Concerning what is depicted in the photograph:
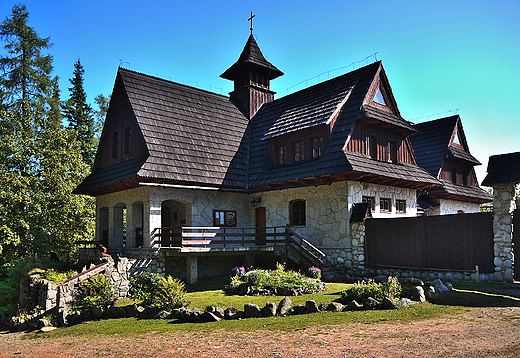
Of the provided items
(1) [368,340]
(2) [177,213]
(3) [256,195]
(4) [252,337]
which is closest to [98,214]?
(2) [177,213]

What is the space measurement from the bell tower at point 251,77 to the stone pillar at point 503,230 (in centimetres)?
1675

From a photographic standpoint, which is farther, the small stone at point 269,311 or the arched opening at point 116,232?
the arched opening at point 116,232

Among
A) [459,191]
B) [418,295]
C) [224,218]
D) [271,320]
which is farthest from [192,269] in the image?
[459,191]

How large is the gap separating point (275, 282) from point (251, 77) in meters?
17.6

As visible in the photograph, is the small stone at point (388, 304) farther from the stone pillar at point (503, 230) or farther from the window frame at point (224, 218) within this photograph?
the window frame at point (224, 218)

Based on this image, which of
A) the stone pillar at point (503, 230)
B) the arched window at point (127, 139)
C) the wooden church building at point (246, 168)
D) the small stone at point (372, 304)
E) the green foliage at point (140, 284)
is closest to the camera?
the small stone at point (372, 304)

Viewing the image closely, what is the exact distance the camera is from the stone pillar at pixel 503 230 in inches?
580

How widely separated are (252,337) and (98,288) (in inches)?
318

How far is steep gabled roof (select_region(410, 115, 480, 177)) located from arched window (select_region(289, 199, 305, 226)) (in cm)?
1234

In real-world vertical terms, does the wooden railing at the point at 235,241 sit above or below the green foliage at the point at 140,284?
above

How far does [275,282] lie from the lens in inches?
609

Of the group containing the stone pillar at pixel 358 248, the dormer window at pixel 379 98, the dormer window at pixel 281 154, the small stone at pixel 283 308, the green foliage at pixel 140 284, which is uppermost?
the dormer window at pixel 379 98

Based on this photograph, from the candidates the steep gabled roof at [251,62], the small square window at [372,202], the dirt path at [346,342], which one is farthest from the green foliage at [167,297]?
the steep gabled roof at [251,62]

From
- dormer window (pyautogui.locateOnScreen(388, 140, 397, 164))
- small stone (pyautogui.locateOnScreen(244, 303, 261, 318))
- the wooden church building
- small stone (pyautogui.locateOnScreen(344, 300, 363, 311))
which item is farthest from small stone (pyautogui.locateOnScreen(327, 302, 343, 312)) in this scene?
dormer window (pyautogui.locateOnScreen(388, 140, 397, 164))
